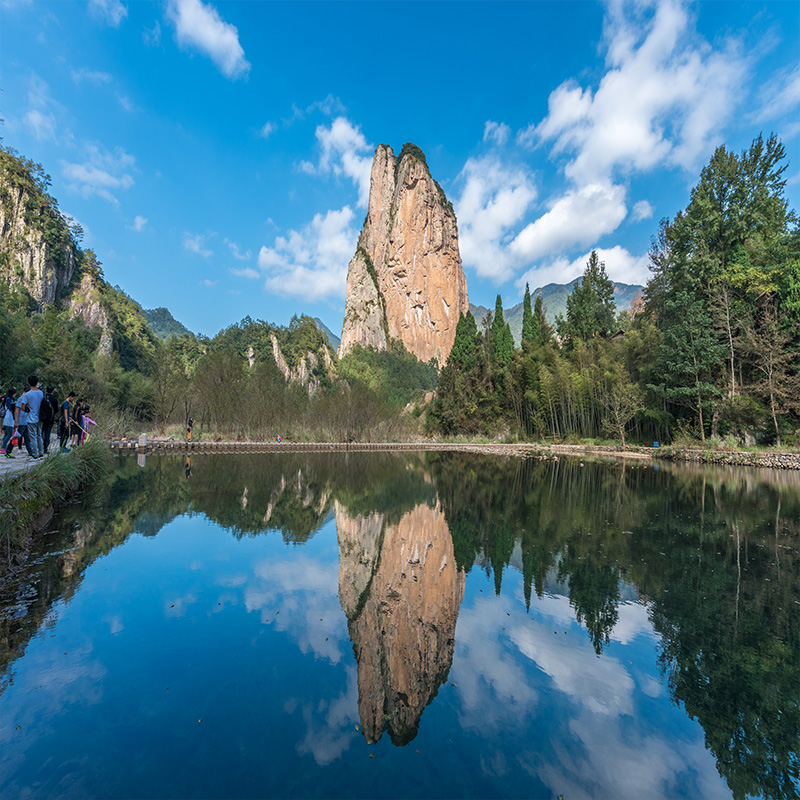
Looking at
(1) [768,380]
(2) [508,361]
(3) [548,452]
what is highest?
(2) [508,361]

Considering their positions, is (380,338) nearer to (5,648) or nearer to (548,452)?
(548,452)

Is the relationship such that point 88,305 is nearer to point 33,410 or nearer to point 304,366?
point 304,366

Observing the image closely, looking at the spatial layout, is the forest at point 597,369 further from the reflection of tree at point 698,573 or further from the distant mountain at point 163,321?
the distant mountain at point 163,321

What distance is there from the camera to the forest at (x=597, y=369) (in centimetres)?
2056

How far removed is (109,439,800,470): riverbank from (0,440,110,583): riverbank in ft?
41.0

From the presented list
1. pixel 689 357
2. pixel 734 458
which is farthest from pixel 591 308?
pixel 734 458

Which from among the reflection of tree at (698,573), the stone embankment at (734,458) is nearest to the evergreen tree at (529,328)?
the stone embankment at (734,458)

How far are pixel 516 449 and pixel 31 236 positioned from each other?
5714 cm

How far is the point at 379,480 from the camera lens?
13438 millimetres

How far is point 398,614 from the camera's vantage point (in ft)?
14.0

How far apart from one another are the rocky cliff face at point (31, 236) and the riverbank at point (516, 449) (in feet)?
121

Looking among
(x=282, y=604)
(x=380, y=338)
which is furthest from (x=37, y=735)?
(x=380, y=338)

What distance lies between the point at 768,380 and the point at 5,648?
26.5 m

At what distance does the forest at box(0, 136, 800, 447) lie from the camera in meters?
20.6
